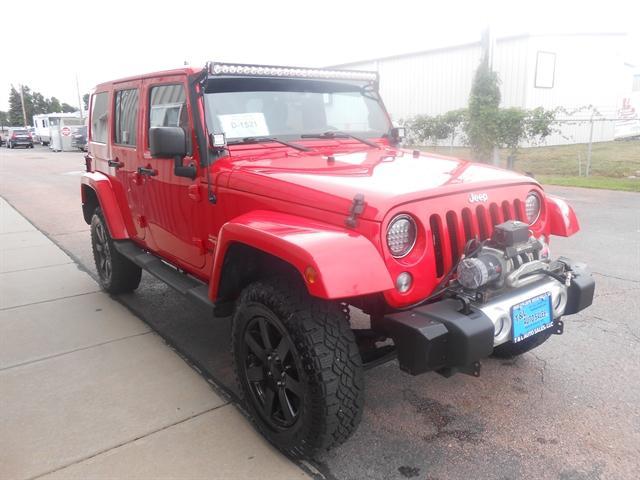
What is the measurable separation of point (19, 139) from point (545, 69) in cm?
3855

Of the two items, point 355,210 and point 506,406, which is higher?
point 355,210

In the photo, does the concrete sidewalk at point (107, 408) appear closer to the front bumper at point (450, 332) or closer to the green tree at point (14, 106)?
the front bumper at point (450, 332)

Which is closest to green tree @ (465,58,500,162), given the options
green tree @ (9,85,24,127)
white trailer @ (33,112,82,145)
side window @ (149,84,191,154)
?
side window @ (149,84,191,154)

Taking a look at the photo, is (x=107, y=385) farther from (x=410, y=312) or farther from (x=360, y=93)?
(x=360, y=93)

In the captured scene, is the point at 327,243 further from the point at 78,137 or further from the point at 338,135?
the point at 78,137

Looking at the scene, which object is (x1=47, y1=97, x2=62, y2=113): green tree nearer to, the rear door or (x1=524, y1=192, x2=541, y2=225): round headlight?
the rear door

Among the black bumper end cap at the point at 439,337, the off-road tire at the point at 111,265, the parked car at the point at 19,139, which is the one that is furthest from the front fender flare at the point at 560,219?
the parked car at the point at 19,139

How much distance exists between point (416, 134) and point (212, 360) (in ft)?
49.2

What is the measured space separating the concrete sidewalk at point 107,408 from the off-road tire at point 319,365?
28 cm

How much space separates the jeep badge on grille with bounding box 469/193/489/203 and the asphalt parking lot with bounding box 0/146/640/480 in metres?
1.24

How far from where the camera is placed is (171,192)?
3.79 metres

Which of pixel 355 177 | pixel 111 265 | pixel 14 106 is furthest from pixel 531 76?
pixel 14 106

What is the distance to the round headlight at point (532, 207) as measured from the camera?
124 inches

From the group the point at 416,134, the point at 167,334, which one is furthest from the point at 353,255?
the point at 416,134
